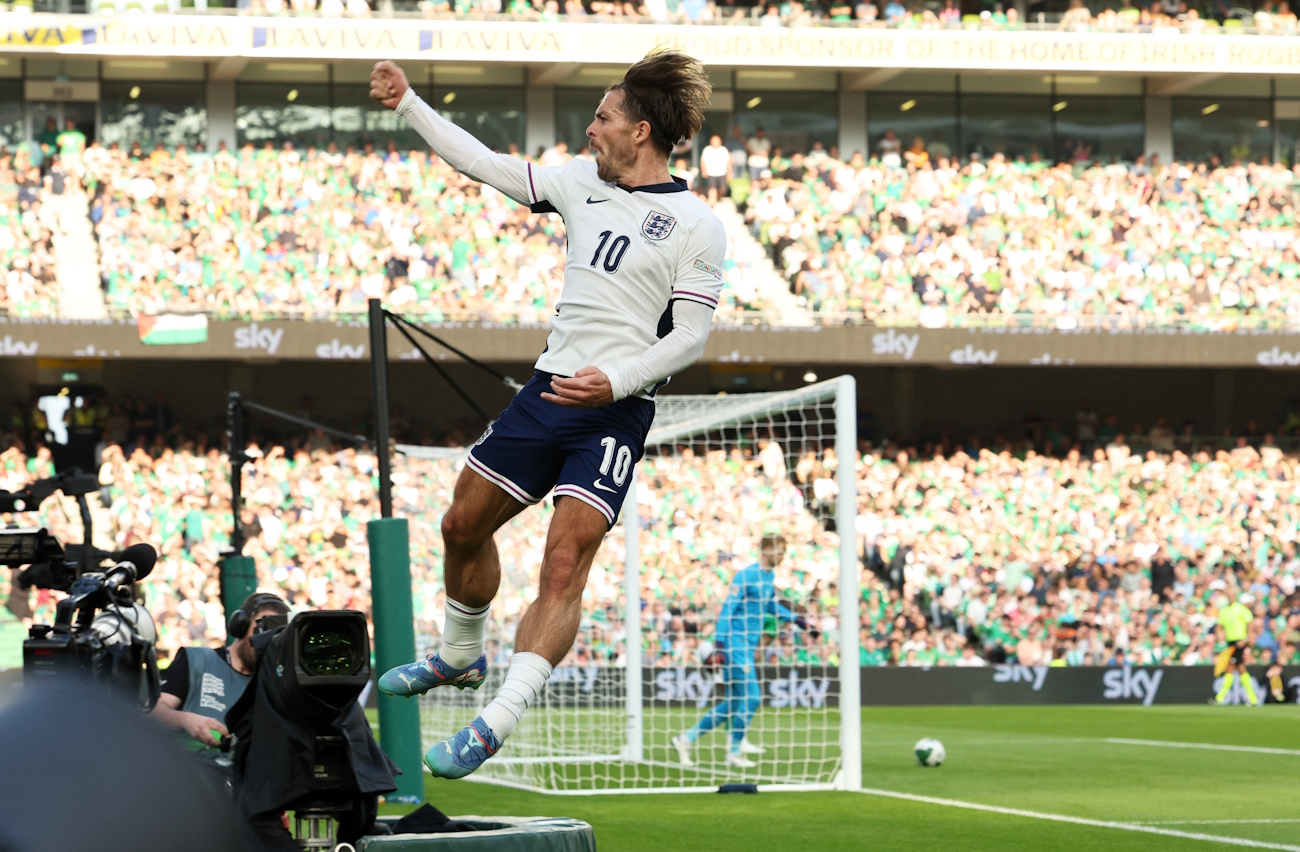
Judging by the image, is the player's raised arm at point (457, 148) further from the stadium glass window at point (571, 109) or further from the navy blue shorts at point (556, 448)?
the stadium glass window at point (571, 109)

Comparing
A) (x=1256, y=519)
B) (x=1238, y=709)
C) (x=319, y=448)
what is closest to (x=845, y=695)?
(x=1238, y=709)

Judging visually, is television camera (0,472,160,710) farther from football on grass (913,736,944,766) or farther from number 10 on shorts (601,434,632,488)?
football on grass (913,736,944,766)

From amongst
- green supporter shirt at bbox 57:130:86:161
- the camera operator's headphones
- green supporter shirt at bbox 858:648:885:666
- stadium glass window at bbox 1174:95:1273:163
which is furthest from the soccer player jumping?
stadium glass window at bbox 1174:95:1273:163

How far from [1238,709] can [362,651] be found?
695 inches

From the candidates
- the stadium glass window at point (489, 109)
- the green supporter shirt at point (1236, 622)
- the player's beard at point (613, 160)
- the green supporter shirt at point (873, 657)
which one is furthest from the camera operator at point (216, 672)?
the stadium glass window at point (489, 109)

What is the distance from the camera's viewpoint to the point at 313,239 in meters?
25.1

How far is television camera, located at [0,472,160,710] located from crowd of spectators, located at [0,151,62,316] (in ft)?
60.3

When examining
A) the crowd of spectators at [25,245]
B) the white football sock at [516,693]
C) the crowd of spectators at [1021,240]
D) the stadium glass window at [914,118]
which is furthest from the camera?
the stadium glass window at [914,118]

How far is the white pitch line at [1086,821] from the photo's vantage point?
804 cm

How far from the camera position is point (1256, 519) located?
24703 mm

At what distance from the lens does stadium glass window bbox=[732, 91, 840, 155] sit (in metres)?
28.9

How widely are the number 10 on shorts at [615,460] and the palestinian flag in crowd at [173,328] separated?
19537 millimetres

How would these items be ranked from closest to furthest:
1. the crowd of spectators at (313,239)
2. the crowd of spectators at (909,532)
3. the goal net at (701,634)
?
1. the goal net at (701,634)
2. the crowd of spectators at (909,532)
3. the crowd of spectators at (313,239)

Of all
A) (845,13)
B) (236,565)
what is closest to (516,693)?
(236,565)
